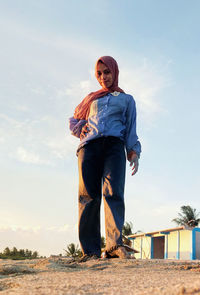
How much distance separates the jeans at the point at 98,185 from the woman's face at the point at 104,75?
2.42 feet

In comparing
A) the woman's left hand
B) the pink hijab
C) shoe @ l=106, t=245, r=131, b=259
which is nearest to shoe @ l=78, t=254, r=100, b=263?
shoe @ l=106, t=245, r=131, b=259

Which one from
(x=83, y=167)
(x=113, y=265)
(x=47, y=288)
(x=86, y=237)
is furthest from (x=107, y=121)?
(x=47, y=288)

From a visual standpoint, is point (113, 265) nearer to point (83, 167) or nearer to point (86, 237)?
point (86, 237)

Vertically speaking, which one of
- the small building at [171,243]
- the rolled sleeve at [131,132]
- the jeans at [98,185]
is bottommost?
the small building at [171,243]

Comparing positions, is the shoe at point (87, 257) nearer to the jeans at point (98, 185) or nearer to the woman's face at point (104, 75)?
the jeans at point (98, 185)

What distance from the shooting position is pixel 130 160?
154 inches

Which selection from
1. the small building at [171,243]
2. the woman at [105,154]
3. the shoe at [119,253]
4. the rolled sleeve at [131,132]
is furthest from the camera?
the small building at [171,243]

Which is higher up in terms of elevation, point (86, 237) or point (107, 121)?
point (107, 121)

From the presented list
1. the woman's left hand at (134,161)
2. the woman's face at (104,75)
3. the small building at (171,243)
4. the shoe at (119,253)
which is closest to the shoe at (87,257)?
the shoe at (119,253)

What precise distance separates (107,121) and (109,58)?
80 centimetres

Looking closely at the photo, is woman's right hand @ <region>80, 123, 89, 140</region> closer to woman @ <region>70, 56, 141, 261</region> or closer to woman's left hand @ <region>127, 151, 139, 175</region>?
woman @ <region>70, 56, 141, 261</region>

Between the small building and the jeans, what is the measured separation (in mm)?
14929

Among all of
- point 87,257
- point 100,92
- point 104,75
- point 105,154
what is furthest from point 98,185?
point 104,75

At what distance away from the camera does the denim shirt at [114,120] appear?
148 inches
